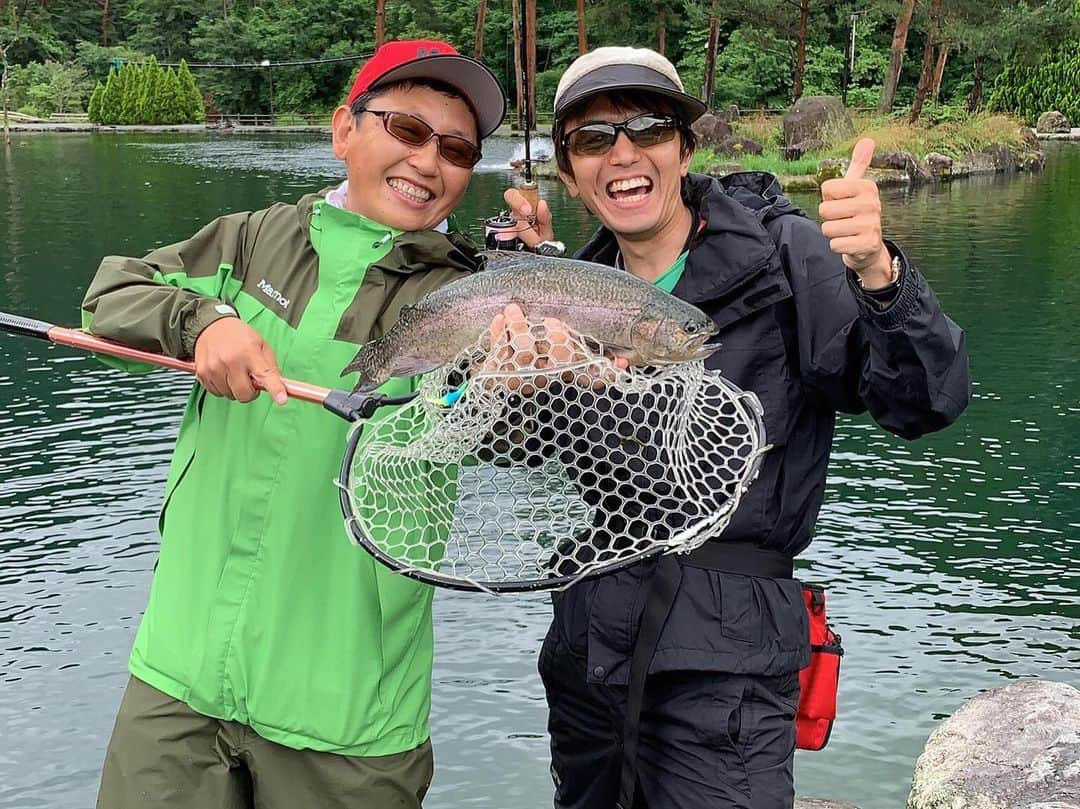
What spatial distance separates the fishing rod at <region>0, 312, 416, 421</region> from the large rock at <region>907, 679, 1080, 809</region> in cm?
310

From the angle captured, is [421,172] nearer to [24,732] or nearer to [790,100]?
[24,732]

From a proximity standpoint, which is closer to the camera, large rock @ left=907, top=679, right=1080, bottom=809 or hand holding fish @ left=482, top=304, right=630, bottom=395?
hand holding fish @ left=482, top=304, right=630, bottom=395

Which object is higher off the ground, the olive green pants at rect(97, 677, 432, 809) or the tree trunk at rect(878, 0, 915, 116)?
the tree trunk at rect(878, 0, 915, 116)

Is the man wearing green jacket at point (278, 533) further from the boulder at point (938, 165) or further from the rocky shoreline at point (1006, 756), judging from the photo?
the boulder at point (938, 165)

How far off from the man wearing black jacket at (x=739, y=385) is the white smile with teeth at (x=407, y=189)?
43 cm

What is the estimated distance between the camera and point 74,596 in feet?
26.1

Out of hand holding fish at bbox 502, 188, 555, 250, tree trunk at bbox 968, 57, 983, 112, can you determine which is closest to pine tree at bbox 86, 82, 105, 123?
tree trunk at bbox 968, 57, 983, 112

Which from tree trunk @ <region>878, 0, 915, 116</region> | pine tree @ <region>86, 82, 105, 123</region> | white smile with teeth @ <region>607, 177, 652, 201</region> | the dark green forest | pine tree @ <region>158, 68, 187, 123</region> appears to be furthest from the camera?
pine tree @ <region>158, 68, 187, 123</region>

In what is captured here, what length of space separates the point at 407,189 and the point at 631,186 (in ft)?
1.94

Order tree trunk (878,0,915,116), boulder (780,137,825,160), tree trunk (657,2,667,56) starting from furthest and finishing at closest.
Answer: tree trunk (657,2,667,56), tree trunk (878,0,915,116), boulder (780,137,825,160)

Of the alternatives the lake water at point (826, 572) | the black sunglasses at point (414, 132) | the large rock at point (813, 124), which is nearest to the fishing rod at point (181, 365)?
the black sunglasses at point (414, 132)

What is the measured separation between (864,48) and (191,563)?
6006cm

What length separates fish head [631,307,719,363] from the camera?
2.75 m

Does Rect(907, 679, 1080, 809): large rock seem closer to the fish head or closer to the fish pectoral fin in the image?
the fish head
